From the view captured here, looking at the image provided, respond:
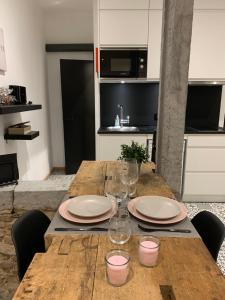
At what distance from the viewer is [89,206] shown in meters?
1.31

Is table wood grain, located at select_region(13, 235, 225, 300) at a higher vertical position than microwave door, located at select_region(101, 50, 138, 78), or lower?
lower

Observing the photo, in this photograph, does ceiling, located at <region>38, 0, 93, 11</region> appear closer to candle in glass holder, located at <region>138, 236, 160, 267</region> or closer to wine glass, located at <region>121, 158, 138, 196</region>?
wine glass, located at <region>121, 158, 138, 196</region>

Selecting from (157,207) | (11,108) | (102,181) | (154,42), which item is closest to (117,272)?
(157,207)

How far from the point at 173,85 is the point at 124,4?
1.89m


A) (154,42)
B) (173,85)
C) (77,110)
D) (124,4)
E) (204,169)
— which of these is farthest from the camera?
(77,110)

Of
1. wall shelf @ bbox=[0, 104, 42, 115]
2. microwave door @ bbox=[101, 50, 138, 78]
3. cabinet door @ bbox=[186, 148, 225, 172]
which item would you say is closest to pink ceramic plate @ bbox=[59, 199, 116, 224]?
wall shelf @ bbox=[0, 104, 42, 115]

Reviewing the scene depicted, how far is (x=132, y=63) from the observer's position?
11.0 ft

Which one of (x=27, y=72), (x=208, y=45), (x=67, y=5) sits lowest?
(x=27, y=72)

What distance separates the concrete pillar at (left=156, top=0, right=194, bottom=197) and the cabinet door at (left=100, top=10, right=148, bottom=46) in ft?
4.71

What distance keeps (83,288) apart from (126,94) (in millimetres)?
3365

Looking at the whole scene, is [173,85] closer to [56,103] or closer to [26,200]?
[26,200]

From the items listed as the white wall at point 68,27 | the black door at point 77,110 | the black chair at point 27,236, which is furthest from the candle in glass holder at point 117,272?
the white wall at point 68,27

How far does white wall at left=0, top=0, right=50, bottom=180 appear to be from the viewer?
2.83 meters

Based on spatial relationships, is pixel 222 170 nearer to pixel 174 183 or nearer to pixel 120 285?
pixel 174 183
